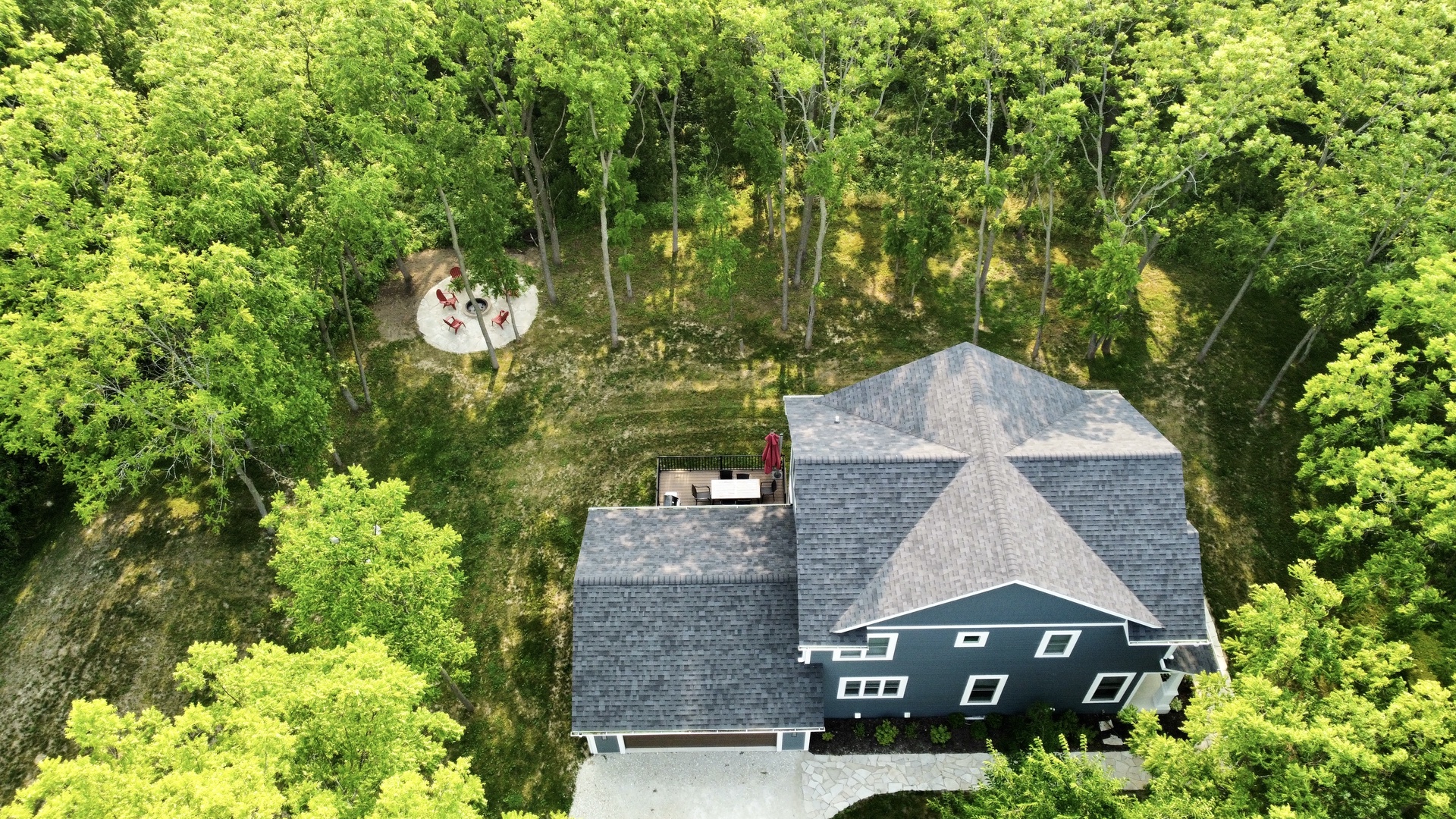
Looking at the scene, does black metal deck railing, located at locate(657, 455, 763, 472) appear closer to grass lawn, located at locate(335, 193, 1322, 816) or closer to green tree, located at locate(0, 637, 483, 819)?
grass lawn, located at locate(335, 193, 1322, 816)

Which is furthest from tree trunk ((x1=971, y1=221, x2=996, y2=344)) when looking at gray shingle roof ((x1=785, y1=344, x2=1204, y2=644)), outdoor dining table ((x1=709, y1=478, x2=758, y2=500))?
outdoor dining table ((x1=709, y1=478, x2=758, y2=500))

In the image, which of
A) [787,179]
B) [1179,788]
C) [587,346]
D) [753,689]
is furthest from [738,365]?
[1179,788]

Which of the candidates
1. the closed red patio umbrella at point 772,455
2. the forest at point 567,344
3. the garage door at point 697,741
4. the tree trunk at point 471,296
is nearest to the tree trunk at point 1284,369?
the forest at point 567,344

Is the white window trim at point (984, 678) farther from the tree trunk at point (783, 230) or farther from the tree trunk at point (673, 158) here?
the tree trunk at point (673, 158)

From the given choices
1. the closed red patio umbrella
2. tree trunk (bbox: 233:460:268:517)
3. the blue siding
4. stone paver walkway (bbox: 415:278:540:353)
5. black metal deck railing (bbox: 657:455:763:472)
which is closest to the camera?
the blue siding

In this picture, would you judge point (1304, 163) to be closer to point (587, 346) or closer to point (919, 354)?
point (919, 354)

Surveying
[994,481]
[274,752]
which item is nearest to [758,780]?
[994,481]
